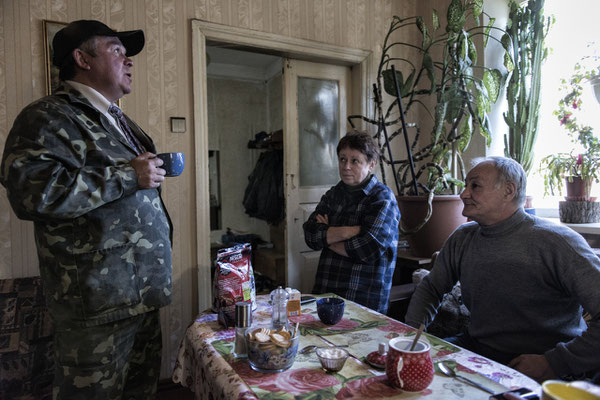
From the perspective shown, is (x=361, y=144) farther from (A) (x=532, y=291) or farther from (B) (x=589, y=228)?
(B) (x=589, y=228)

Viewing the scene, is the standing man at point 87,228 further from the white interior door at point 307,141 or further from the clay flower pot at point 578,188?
the clay flower pot at point 578,188

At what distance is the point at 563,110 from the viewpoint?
8.00 ft

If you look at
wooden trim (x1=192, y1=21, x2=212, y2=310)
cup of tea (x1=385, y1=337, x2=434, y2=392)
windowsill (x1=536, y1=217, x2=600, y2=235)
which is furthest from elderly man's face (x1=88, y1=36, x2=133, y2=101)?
windowsill (x1=536, y1=217, x2=600, y2=235)

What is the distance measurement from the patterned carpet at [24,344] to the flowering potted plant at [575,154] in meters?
2.80

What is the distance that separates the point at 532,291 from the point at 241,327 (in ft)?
3.11

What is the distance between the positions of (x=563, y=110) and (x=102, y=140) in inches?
99.4

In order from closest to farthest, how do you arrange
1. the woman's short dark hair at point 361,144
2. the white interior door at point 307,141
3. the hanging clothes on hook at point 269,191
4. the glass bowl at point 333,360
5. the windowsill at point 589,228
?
the glass bowl at point 333,360 → the woman's short dark hair at point 361,144 → the windowsill at point 589,228 → the white interior door at point 307,141 → the hanging clothes on hook at point 269,191

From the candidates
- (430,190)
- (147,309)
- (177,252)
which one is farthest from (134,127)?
(430,190)

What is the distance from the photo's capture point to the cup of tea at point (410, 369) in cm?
84

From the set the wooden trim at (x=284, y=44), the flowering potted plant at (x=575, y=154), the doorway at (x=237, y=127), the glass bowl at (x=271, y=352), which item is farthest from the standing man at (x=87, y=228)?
the doorway at (x=237, y=127)

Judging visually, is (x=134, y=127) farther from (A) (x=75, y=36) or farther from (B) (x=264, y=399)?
(B) (x=264, y=399)

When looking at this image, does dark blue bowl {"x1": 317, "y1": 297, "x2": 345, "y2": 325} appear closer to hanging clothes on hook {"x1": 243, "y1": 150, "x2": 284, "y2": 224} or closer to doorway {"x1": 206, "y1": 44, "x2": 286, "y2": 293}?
hanging clothes on hook {"x1": 243, "y1": 150, "x2": 284, "y2": 224}

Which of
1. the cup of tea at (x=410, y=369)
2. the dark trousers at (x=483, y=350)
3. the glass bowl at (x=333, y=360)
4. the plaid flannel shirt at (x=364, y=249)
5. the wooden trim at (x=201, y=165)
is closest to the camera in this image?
the cup of tea at (x=410, y=369)

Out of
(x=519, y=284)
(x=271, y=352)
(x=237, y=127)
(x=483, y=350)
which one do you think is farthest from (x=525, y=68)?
(x=237, y=127)
